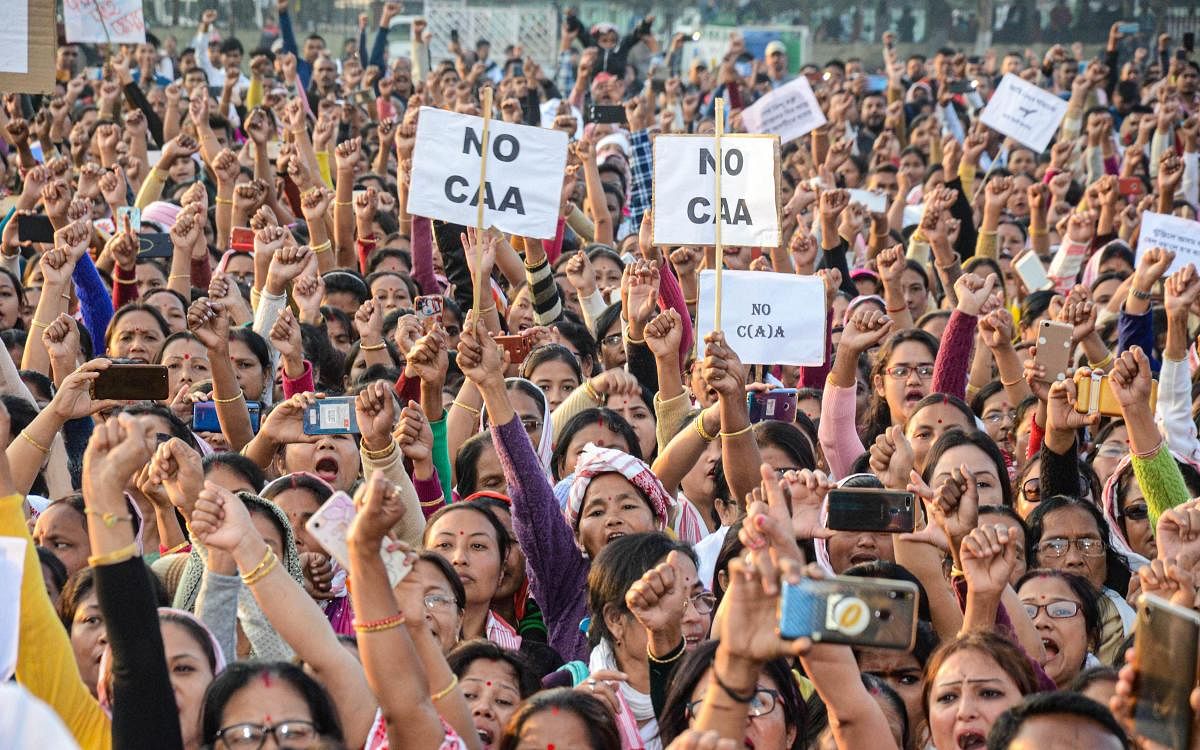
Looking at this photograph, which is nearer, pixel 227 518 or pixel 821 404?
pixel 227 518

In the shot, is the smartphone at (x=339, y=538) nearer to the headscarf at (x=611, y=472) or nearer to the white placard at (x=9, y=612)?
the white placard at (x=9, y=612)

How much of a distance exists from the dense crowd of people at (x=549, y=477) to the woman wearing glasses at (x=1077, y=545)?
0.01 metres

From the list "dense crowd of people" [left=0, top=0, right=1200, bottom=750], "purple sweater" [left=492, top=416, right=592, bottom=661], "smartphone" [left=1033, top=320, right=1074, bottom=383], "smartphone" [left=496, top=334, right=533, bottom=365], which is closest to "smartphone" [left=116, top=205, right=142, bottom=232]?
"dense crowd of people" [left=0, top=0, right=1200, bottom=750]

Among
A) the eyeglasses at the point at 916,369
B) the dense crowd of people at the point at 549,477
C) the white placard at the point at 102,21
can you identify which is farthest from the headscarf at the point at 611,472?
the white placard at the point at 102,21

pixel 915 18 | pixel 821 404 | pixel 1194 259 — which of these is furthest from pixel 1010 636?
pixel 915 18

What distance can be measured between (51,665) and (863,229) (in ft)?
25.9

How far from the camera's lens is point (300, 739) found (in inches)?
136

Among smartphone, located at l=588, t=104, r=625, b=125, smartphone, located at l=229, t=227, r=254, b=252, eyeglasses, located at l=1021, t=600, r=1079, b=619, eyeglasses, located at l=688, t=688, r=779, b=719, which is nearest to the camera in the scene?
eyeglasses, located at l=688, t=688, r=779, b=719

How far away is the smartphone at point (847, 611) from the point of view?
9.02ft

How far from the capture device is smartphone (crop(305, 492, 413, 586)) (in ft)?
11.4

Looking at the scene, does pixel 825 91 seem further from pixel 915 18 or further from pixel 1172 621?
pixel 1172 621

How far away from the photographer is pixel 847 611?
2.76 meters

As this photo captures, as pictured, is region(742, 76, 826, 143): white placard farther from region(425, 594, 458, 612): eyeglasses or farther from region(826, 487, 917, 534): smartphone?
region(425, 594, 458, 612): eyeglasses

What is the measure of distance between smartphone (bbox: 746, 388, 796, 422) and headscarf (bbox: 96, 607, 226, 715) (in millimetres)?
2668
